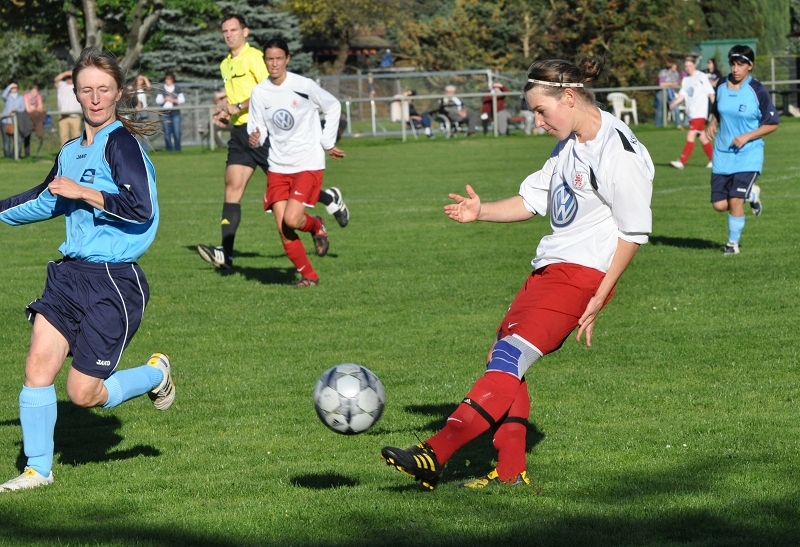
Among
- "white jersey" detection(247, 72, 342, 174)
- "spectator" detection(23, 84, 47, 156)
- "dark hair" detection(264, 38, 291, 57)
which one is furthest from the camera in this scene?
"spectator" detection(23, 84, 47, 156)

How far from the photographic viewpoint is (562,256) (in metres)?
5.40

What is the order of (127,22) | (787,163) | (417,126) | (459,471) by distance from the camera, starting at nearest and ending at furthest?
(459,471) → (787,163) → (417,126) → (127,22)

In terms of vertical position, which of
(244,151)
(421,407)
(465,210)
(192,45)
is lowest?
(421,407)

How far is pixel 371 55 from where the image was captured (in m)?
73.7

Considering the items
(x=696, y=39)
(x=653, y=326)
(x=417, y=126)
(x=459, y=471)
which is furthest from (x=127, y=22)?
(x=459, y=471)

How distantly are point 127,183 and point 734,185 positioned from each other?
28.6 feet

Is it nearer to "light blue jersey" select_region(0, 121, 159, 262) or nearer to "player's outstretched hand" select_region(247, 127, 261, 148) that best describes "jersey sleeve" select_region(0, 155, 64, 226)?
"light blue jersey" select_region(0, 121, 159, 262)

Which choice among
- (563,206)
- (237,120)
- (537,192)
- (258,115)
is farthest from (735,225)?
(563,206)

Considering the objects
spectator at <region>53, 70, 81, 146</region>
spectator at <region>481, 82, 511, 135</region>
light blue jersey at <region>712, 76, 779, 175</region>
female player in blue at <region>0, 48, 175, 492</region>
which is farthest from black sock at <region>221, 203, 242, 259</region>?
spectator at <region>481, 82, 511, 135</region>

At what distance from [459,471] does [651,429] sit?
4.07ft

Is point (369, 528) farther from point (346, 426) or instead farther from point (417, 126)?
A: point (417, 126)

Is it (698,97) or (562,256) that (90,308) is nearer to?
(562,256)

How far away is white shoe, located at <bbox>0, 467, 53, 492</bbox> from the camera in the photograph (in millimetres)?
5523

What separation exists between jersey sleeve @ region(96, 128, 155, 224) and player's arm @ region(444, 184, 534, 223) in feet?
4.61
